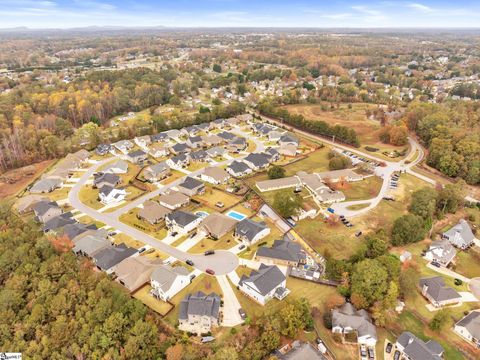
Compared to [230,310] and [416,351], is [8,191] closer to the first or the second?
[230,310]

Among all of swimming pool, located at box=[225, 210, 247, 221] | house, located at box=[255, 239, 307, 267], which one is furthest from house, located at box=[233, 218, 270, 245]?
swimming pool, located at box=[225, 210, 247, 221]

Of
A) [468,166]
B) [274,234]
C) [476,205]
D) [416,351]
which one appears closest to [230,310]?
[274,234]

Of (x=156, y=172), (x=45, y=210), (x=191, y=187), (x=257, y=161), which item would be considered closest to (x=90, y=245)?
(x=45, y=210)

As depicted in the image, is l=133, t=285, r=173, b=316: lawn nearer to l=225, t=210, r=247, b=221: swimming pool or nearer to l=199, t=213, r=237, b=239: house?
l=199, t=213, r=237, b=239: house

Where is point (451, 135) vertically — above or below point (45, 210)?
above

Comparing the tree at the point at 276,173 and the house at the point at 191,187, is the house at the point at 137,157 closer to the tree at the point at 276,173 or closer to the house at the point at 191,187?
the house at the point at 191,187

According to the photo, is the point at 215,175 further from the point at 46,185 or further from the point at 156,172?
the point at 46,185
